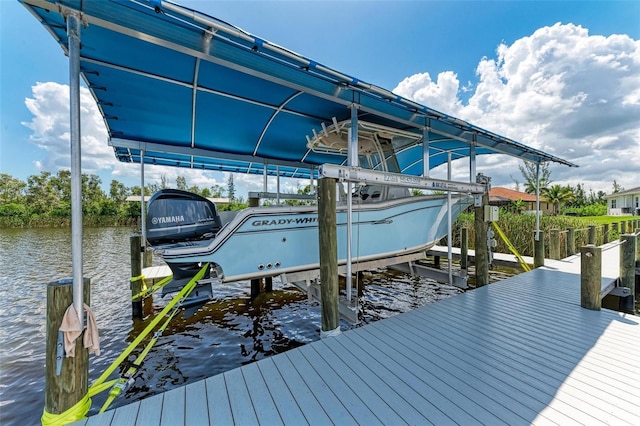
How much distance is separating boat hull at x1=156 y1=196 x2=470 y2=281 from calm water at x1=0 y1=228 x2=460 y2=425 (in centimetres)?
130

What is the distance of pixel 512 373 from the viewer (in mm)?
2195

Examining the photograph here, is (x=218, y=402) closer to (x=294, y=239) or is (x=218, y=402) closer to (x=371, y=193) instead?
(x=294, y=239)

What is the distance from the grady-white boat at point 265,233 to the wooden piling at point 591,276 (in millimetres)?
2206

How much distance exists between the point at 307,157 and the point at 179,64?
4.05 metres

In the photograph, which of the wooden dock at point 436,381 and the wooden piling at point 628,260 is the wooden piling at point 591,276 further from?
the wooden piling at point 628,260

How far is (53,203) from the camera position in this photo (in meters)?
30.6

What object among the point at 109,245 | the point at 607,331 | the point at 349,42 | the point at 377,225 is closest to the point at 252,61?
the point at 377,225

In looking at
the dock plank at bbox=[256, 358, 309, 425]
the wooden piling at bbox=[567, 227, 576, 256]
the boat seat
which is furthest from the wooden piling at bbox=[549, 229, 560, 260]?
the dock plank at bbox=[256, 358, 309, 425]

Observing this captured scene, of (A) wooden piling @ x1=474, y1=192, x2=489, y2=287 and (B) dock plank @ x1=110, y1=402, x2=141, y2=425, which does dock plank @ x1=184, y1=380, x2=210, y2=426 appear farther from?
(A) wooden piling @ x1=474, y1=192, x2=489, y2=287

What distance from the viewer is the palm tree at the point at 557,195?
102ft

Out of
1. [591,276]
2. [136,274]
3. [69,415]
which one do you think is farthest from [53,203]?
[591,276]

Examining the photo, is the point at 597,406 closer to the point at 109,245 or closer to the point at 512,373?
the point at 512,373

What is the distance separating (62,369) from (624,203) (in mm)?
50882

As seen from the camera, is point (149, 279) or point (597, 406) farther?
point (149, 279)
